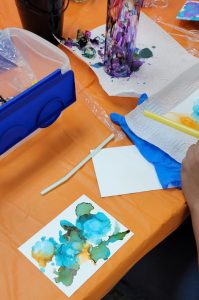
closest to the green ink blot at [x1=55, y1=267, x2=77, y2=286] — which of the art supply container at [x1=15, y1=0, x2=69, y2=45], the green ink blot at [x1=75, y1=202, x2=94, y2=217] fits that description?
the green ink blot at [x1=75, y1=202, x2=94, y2=217]

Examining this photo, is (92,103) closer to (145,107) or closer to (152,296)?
(145,107)

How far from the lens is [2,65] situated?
86 centimetres

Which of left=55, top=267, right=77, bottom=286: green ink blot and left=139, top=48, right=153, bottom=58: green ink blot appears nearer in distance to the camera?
left=55, top=267, right=77, bottom=286: green ink blot

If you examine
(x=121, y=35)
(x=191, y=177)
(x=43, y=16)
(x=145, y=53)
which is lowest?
(x=191, y=177)

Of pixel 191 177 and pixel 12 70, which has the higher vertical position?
pixel 12 70

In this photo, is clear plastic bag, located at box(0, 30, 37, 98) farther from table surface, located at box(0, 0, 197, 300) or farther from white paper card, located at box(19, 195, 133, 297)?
white paper card, located at box(19, 195, 133, 297)

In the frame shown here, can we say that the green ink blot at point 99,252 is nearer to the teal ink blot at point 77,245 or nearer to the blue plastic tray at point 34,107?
the teal ink blot at point 77,245

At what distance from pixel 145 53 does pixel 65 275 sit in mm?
639

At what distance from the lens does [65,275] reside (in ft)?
1.86

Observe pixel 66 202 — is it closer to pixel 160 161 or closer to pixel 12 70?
pixel 160 161

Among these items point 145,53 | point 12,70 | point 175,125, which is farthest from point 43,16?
point 175,125

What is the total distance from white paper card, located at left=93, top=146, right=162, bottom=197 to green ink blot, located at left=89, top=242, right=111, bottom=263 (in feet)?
0.35

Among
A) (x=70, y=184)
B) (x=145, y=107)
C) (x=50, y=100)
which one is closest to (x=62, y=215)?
(x=70, y=184)

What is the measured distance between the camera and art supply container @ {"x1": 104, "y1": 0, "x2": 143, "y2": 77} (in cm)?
79
